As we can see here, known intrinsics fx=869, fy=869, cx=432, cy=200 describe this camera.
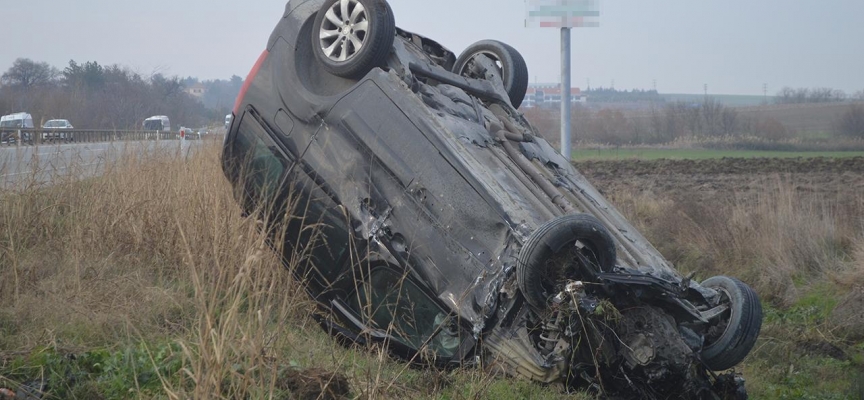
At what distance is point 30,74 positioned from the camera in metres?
25.8

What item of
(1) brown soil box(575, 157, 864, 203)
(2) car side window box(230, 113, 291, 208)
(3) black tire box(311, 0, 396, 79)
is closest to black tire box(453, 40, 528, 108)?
(3) black tire box(311, 0, 396, 79)

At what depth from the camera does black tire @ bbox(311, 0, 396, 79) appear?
5871mm

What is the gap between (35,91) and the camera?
2194 cm

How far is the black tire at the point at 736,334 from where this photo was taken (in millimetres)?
4953

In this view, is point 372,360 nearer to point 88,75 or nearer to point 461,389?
point 461,389

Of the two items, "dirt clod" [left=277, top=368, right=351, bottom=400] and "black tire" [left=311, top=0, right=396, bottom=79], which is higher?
"black tire" [left=311, top=0, right=396, bottom=79]

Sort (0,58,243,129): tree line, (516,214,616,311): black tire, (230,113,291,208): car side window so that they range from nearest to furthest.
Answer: (516,214,616,311): black tire, (230,113,291,208): car side window, (0,58,243,129): tree line

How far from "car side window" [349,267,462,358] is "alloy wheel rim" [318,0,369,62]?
62.2 inches

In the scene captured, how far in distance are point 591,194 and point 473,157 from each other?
4.05 feet

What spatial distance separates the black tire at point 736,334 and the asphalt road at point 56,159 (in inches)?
213


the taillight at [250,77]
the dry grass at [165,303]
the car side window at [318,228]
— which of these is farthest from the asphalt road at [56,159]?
the car side window at [318,228]

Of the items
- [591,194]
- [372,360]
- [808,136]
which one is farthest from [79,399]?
[808,136]

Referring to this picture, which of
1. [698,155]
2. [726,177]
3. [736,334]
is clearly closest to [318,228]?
[736,334]

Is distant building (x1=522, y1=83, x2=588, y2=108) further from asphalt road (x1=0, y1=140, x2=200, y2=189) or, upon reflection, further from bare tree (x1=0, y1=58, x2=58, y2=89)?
asphalt road (x1=0, y1=140, x2=200, y2=189)
